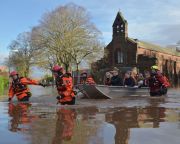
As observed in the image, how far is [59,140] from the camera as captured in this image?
721 cm

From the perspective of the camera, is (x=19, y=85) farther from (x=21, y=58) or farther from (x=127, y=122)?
(x=21, y=58)

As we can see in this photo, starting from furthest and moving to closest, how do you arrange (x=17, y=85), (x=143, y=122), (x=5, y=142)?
(x=17, y=85), (x=143, y=122), (x=5, y=142)

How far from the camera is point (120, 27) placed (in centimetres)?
8219

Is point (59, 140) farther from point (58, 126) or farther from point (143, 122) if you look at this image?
point (143, 122)

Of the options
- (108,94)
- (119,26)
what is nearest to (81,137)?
(108,94)

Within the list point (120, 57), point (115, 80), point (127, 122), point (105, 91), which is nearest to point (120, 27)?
point (120, 57)

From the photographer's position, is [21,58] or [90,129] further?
[21,58]

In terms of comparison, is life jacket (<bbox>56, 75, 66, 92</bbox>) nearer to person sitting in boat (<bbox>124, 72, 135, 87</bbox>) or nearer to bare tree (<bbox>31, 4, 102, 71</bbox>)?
person sitting in boat (<bbox>124, 72, 135, 87</bbox>)

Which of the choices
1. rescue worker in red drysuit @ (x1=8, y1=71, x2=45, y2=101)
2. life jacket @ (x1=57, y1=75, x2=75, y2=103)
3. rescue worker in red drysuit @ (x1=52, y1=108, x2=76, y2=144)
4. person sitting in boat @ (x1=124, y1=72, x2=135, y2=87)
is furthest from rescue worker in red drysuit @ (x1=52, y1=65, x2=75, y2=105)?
person sitting in boat @ (x1=124, y1=72, x2=135, y2=87)

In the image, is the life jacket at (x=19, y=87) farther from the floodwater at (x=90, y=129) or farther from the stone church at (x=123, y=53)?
the stone church at (x=123, y=53)

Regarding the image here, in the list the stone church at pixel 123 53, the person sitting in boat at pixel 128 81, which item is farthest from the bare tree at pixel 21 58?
the person sitting in boat at pixel 128 81

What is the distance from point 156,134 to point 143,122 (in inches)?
70.0

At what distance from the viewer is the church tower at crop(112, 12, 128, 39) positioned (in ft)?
266

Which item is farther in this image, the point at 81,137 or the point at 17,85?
the point at 17,85
